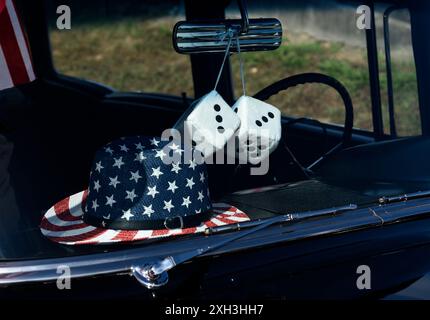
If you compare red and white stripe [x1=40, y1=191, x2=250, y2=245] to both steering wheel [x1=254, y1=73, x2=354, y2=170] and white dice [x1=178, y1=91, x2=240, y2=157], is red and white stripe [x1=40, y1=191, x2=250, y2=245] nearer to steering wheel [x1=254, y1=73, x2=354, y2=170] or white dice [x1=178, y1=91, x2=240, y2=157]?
white dice [x1=178, y1=91, x2=240, y2=157]

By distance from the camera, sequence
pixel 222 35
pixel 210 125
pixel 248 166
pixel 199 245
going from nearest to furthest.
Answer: pixel 199 245, pixel 210 125, pixel 222 35, pixel 248 166

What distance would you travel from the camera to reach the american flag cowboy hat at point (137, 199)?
1952 millimetres

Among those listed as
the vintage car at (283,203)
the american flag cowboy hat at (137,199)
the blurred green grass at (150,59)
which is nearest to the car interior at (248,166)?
the vintage car at (283,203)

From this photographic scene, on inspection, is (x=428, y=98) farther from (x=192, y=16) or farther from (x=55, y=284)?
(x=55, y=284)

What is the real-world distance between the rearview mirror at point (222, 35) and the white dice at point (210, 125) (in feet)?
0.48

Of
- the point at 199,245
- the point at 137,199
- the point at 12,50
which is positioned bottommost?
the point at 199,245

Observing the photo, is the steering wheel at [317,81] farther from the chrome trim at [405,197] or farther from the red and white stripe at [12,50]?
the red and white stripe at [12,50]

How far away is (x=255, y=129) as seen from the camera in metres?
2.18

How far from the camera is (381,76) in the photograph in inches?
111

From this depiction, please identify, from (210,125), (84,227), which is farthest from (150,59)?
(84,227)

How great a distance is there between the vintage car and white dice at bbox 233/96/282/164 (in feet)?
0.43

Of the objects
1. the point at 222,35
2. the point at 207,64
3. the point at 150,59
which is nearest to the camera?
the point at 222,35

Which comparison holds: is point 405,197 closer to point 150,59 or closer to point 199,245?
point 199,245

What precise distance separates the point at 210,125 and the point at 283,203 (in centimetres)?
28
